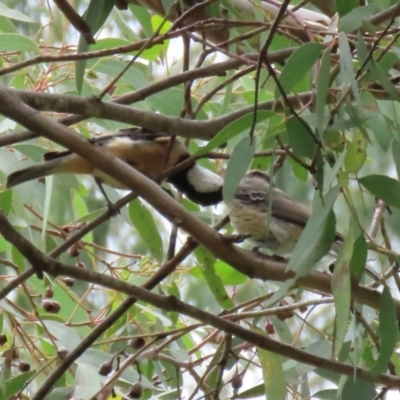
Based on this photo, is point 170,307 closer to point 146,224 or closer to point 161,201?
point 161,201

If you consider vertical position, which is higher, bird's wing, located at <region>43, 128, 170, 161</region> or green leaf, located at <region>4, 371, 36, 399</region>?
bird's wing, located at <region>43, 128, 170, 161</region>

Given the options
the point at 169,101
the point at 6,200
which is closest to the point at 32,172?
the point at 6,200

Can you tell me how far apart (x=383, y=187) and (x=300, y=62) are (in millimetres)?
232

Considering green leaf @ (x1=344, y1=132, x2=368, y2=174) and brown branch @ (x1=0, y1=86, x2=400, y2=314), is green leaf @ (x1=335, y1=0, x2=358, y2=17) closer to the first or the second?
green leaf @ (x1=344, y1=132, x2=368, y2=174)

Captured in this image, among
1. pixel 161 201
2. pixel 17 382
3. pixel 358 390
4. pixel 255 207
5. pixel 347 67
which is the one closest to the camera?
pixel 347 67

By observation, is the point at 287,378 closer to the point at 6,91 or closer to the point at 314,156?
the point at 314,156

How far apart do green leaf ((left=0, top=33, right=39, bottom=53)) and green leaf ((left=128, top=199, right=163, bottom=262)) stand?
415mm

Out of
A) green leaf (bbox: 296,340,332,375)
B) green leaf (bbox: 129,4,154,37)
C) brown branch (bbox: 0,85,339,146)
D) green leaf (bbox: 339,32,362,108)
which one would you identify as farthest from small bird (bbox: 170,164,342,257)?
green leaf (bbox: 339,32,362,108)

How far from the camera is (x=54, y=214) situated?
3.83 m

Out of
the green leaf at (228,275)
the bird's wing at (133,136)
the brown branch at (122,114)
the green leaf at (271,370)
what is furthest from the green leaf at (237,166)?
the bird's wing at (133,136)

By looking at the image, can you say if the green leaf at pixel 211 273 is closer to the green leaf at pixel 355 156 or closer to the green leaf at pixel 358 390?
the green leaf at pixel 358 390

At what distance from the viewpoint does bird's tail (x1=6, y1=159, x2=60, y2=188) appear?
1651 millimetres

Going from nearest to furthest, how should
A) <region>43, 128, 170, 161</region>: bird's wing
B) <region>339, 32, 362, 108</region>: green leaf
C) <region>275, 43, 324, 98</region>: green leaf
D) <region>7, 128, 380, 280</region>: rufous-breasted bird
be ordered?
<region>339, 32, 362, 108</region>: green leaf → <region>275, 43, 324, 98</region>: green leaf → <region>7, 128, 380, 280</region>: rufous-breasted bird → <region>43, 128, 170, 161</region>: bird's wing

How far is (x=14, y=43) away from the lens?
1733 millimetres
